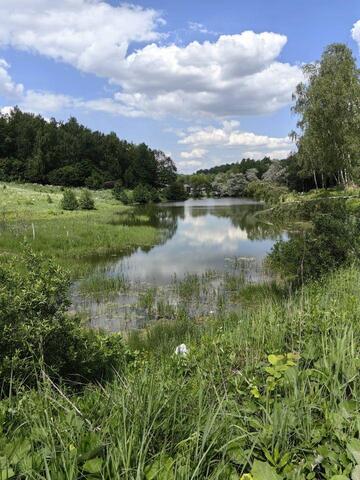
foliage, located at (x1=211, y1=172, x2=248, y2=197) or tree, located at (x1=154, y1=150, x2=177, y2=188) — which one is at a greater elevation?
tree, located at (x1=154, y1=150, x2=177, y2=188)

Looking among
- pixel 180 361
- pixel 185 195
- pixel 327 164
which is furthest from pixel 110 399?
pixel 185 195

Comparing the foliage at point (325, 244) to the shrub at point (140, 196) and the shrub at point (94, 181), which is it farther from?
the shrub at point (94, 181)

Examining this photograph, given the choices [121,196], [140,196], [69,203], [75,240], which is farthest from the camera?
[140,196]

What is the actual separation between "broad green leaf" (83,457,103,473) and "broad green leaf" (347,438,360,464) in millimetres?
1547

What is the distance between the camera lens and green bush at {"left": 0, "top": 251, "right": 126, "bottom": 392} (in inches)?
201

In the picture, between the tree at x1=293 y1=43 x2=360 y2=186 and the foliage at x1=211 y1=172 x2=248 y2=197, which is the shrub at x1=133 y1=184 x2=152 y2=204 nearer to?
the foliage at x1=211 y1=172 x2=248 y2=197

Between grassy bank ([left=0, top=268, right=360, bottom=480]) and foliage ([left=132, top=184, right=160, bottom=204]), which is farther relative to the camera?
foliage ([left=132, top=184, right=160, bottom=204])

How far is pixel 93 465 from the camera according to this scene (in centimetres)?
245

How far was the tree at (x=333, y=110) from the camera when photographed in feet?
111

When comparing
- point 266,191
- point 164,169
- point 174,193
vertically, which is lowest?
point 266,191

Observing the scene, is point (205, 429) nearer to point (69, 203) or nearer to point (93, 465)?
point (93, 465)

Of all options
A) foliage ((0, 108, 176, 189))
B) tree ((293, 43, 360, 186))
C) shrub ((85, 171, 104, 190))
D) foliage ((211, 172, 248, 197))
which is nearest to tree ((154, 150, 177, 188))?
foliage ((0, 108, 176, 189))

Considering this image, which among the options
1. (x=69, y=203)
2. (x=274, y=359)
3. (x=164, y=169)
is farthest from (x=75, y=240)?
(x=164, y=169)

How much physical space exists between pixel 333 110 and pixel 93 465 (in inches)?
1444
